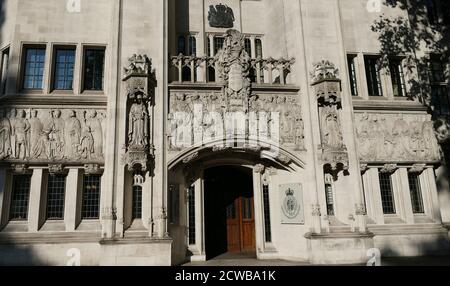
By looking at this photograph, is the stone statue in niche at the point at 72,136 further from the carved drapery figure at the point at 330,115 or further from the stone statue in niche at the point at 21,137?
the carved drapery figure at the point at 330,115

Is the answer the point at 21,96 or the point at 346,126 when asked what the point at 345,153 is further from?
the point at 21,96

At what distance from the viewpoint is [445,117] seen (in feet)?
54.2

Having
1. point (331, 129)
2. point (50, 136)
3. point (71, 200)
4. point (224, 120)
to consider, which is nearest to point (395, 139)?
point (331, 129)

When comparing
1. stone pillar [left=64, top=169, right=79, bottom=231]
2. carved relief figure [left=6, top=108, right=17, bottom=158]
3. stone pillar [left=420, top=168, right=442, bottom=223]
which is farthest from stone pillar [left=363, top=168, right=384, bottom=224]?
carved relief figure [left=6, top=108, right=17, bottom=158]

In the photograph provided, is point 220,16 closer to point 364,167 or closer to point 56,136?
point 56,136

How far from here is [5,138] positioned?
12.9 meters

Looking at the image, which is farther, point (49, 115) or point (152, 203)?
point (49, 115)

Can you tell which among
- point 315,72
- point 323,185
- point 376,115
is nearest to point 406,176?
point 376,115

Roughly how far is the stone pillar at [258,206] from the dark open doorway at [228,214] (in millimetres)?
555

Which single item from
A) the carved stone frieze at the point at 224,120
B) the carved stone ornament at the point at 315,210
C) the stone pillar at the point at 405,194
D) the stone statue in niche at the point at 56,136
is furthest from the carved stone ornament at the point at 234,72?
the stone pillar at the point at 405,194

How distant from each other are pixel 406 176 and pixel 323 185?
4178 millimetres

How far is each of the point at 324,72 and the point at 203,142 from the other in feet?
17.9

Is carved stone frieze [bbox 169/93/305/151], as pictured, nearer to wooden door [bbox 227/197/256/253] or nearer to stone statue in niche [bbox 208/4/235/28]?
wooden door [bbox 227/197/256/253]

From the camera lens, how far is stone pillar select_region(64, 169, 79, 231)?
13.0 meters
